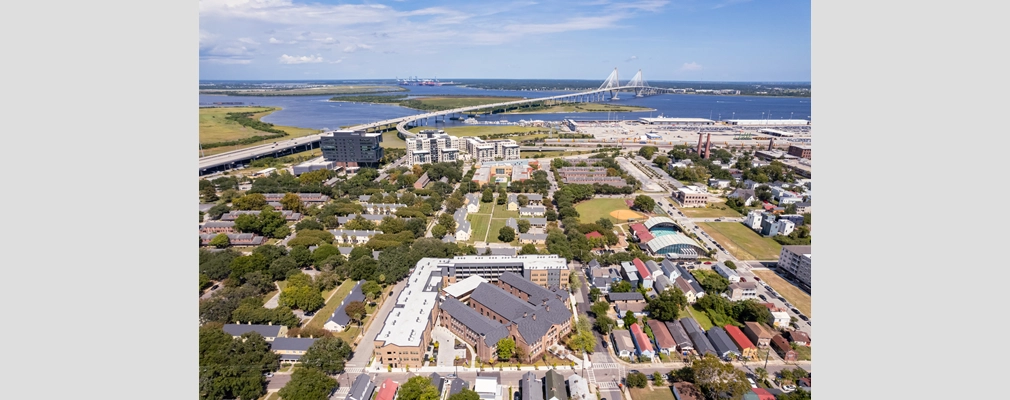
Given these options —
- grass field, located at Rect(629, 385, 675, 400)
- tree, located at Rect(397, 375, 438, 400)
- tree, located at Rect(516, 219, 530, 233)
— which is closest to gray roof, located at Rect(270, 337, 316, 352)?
tree, located at Rect(397, 375, 438, 400)

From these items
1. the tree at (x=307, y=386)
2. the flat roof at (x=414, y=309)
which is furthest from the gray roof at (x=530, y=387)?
the tree at (x=307, y=386)

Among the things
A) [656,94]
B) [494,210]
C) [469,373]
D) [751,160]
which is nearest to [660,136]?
[751,160]

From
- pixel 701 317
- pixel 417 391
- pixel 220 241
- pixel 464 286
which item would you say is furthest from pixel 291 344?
pixel 701 317

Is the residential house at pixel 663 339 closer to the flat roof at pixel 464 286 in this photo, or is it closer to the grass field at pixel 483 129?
the flat roof at pixel 464 286

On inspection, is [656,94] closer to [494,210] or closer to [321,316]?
[494,210]

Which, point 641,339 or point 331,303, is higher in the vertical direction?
point 331,303

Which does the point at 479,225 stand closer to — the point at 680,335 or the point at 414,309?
the point at 414,309
